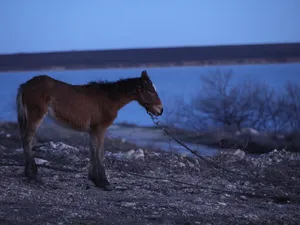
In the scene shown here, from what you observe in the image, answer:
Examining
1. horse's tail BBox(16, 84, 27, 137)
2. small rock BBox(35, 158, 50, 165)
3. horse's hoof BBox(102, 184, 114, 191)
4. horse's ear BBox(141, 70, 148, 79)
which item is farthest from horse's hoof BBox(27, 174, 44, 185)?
horse's ear BBox(141, 70, 148, 79)

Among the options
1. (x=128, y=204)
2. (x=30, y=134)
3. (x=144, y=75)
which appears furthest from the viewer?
(x=144, y=75)

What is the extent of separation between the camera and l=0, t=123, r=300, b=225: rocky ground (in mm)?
8008

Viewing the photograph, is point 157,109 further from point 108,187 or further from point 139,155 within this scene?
point 139,155

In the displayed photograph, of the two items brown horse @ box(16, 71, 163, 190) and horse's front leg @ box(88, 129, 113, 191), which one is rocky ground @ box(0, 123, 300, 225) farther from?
brown horse @ box(16, 71, 163, 190)

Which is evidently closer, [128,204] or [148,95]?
[128,204]

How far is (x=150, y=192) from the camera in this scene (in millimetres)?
9758

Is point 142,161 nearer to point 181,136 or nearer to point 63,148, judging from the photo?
point 63,148

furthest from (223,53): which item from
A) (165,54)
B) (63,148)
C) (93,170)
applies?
(93,170)

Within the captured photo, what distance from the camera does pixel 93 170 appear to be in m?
9.99

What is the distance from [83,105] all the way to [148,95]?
3.82ft

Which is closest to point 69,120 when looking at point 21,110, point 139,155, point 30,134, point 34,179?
point 30,134

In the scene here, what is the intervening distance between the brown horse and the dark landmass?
139 feet

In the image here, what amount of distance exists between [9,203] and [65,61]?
48913 millimetres

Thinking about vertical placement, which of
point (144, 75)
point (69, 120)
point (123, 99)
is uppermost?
point (144, 75)
